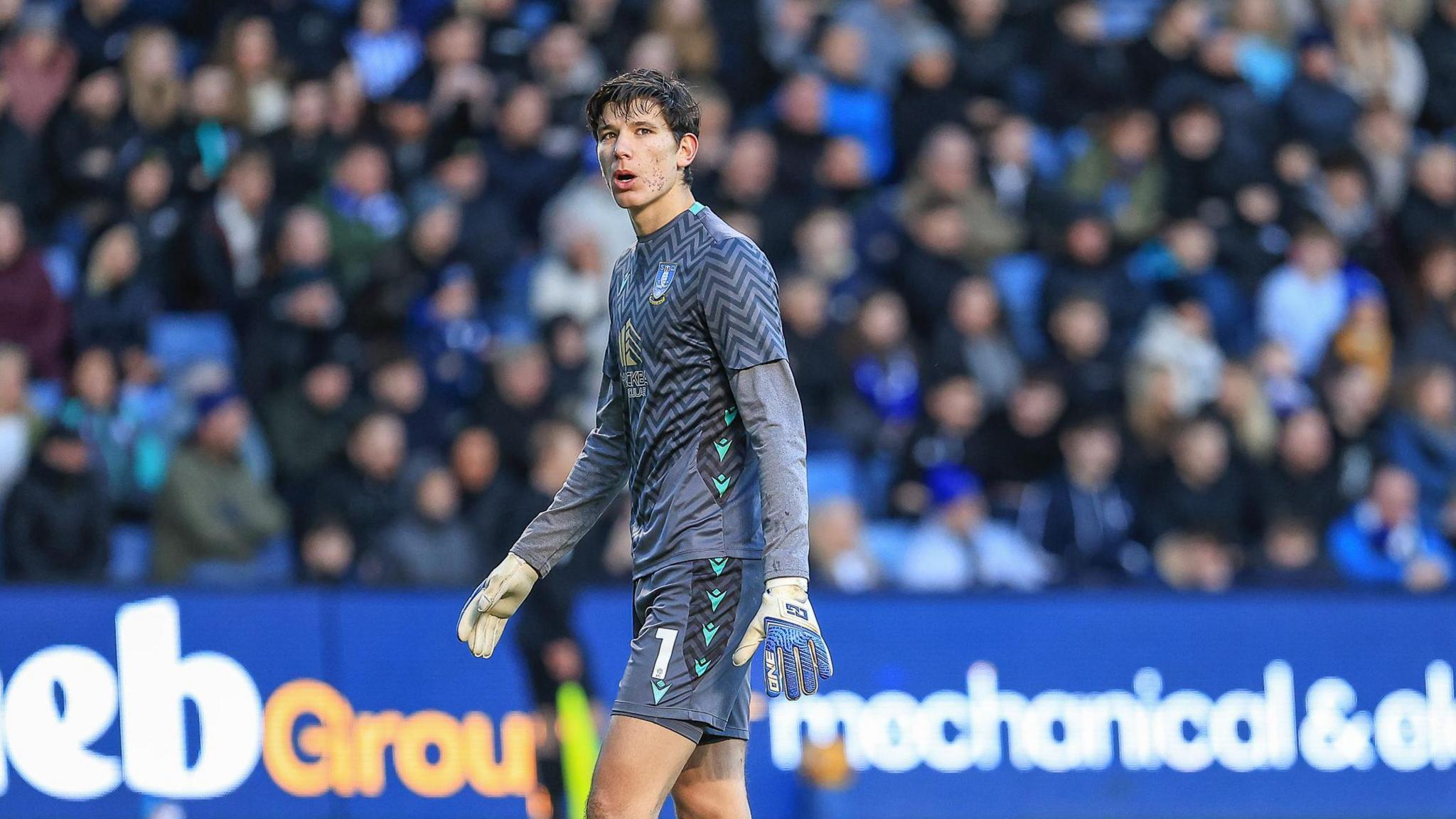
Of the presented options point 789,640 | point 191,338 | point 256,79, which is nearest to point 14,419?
point 191,338

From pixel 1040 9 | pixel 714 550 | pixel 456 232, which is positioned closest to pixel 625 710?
pixel 714 550

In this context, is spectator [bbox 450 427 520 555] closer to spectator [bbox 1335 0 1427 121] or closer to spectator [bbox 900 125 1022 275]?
spectator [bbox 900 125 1022 275]

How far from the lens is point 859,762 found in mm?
11062

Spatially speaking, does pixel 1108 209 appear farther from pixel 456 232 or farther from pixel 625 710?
pixel 625 710

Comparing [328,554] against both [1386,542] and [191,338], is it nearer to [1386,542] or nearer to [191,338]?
[191,338]

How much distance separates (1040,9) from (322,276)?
6.08m

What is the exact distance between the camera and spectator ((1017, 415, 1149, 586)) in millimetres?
12430

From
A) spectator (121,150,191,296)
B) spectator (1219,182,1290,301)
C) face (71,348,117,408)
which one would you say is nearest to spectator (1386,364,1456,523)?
spectator (1219,182,1290,301)

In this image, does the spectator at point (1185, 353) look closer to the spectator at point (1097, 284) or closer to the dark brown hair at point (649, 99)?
the spectator at point (1097, 284)

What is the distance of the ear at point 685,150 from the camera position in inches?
214

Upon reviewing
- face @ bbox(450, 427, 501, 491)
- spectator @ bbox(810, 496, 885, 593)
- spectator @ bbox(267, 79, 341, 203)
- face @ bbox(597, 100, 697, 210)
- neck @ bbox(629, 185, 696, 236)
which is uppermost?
spectator @ bbox(267, 79, 341, 203)

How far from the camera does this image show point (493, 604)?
5.64 metres

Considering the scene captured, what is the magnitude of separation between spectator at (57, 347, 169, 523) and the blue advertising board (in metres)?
1.29

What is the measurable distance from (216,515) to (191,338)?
4.83 feet
